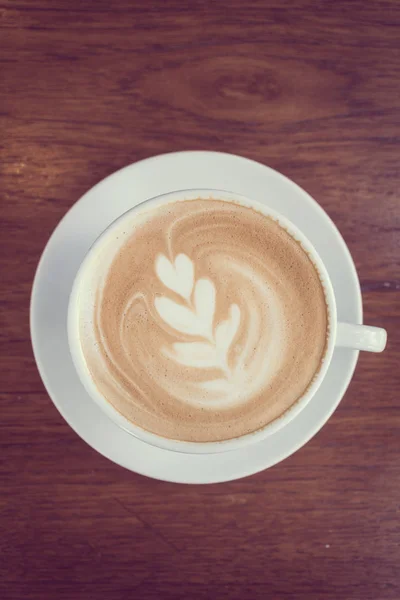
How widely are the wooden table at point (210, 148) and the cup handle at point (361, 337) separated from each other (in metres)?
0.21

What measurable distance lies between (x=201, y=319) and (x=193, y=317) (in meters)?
0.01

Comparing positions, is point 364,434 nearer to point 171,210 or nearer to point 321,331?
point 321,331

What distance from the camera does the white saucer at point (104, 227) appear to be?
107 centimetres

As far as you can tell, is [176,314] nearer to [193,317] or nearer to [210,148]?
[193,317]

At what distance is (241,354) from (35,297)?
38 cm

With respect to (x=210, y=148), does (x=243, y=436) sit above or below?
below

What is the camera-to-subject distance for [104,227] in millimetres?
1082

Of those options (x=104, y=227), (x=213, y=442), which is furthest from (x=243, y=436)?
(x=104, y=227)

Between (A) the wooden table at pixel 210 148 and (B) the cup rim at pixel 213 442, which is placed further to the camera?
(A) the wooden table at pixel 210 148

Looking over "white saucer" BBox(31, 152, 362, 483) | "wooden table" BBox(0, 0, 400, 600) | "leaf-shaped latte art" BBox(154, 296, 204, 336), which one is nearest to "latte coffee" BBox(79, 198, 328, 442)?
"leaf-shaped latte art" BBox(154, 296, 204, 336)

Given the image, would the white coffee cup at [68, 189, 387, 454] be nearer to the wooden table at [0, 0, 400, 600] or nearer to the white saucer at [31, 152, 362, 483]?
the white saucer at [31, 152, 362, 483]

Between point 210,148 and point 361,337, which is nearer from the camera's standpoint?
point 361,337

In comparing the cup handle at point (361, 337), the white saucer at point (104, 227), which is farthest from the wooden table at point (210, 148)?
the cup handle at point (361, 337)

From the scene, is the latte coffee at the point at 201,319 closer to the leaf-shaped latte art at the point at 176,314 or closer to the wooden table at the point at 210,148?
the leaf-shaped latte art at the point at 176,314
